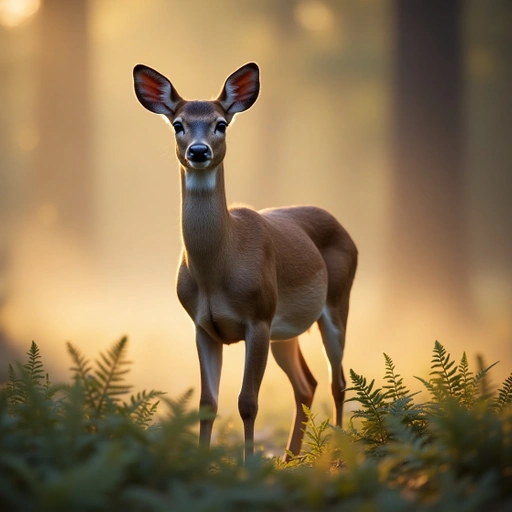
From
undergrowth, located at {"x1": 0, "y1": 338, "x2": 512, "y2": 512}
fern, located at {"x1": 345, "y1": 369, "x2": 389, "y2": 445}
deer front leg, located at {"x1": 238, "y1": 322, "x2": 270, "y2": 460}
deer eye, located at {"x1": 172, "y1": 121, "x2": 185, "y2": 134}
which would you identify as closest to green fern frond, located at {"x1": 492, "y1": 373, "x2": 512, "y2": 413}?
fern, located at {"x1": 345, "y1": 369, "x2": 389, "y2": 445}

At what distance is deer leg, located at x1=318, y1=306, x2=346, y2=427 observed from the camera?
7184mm

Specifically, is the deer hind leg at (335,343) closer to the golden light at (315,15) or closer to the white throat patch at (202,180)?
the white throat patch at (202,180)

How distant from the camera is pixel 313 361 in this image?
579 inches

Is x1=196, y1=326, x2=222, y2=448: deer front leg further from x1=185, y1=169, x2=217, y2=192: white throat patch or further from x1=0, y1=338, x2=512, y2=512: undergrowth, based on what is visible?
x1=0, y1=338, x2=512, y2=512: undergrowth

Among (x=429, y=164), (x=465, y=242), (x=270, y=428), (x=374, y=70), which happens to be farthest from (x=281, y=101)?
(x=270, y=428)

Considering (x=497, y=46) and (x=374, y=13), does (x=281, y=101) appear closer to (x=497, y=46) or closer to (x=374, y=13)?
(x=374, y=13)

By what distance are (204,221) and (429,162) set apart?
1566cm

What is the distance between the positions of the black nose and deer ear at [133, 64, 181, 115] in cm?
82

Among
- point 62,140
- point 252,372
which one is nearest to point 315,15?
point 62,140

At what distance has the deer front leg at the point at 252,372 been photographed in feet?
18.3

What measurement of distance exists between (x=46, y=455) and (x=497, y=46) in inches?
761

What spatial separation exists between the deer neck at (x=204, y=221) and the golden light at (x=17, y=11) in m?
16.5

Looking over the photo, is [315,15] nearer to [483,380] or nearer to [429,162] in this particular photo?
[429,162]

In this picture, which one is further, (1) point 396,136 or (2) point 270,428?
(1) point 396,136
